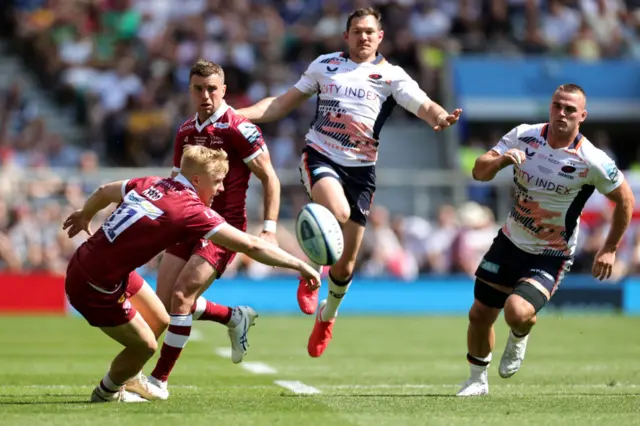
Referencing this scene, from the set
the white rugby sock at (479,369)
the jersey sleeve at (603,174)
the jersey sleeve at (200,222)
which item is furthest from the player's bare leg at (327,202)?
the jersey sleeve at (603,174)

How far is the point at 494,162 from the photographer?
8.99 meters

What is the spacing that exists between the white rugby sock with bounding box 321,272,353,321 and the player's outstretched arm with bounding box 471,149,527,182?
1.89 metres

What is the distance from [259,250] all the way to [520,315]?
90.7 inches

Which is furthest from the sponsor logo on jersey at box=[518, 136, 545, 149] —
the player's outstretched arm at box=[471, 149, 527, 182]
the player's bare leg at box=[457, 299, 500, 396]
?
the player's bare leg at box=[457, 299, 500, 396]

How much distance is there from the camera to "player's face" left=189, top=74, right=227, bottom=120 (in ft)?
31.0

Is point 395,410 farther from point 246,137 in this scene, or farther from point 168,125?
point 168,125

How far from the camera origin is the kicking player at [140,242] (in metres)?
8.01

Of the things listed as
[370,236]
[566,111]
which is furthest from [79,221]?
[370,236]

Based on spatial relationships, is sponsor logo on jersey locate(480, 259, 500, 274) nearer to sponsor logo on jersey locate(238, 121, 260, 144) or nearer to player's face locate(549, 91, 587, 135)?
player's face locate(549, 91, 587, 135)

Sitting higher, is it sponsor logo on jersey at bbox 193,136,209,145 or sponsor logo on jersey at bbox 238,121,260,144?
sponsor logo on jersey at bbox 238,121,260,144

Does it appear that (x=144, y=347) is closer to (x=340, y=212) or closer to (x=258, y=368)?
(x=340, y=212)


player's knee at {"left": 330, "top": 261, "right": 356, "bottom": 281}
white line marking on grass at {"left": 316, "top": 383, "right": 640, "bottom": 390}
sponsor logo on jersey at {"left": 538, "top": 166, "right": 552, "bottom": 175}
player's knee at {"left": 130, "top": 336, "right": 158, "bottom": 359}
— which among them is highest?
sponsor logo on jersey at {"left": 538, "top": 166, "right": 552, "bottom": 175}

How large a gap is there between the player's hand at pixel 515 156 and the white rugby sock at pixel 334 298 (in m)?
2.23

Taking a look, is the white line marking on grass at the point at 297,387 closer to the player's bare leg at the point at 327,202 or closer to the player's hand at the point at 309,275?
the player's bare leg at the point at 327,202
